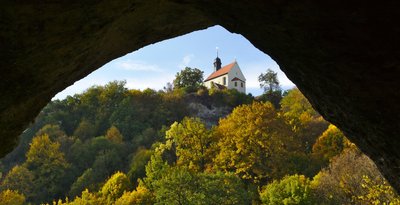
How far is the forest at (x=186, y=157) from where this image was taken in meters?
28.9

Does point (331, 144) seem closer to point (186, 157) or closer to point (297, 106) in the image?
point (186, 157)

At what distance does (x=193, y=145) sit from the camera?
40812mm

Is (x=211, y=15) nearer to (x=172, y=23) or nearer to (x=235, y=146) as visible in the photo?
(x=172, y=23)

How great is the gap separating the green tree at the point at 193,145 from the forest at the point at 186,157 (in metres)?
0.11

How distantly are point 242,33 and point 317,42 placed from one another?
132 cm

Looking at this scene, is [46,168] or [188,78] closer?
[46,168]

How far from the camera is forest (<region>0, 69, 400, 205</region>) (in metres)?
28.9

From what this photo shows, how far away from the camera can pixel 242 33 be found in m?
4.73

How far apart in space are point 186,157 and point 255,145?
7.50 metres

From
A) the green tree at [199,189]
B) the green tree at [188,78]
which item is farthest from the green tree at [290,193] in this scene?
the green tree at [188,78]

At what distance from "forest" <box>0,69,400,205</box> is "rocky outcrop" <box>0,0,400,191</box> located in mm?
15478

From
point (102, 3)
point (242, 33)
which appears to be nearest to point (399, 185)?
point (242, 33)

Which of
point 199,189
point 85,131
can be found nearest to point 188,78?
point 85,131

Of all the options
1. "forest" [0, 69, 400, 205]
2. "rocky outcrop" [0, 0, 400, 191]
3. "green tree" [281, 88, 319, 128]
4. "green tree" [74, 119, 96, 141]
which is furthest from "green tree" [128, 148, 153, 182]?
"rocky outcrop" [0, 0, 400, 191]
